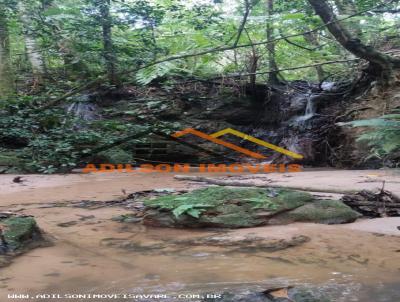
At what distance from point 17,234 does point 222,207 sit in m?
1.71

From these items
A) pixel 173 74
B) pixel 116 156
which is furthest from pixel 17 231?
pixel 173 74

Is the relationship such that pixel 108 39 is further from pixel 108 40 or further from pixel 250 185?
pixel 250 185

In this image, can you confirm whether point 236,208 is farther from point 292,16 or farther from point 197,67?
point 197,67

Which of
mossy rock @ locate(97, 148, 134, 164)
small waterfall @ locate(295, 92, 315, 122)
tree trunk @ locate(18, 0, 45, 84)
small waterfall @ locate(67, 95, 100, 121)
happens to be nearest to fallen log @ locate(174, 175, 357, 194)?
mossy rock @ locate(97, 148, 134, 164)

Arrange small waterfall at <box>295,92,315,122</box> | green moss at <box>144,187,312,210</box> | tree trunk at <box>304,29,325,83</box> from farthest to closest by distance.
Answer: tree trunk at <box>304,29,325,83</box> < small waterfall at <box>295,92,315,122</box> < green moss at <box>144,187,312,210</box>

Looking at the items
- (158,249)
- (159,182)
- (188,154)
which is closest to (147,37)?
(188,154)

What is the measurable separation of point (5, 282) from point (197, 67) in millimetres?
10109

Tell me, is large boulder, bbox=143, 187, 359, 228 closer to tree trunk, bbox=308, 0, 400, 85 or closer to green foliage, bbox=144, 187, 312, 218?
green foliage, bbox=144, 187, 312, 218

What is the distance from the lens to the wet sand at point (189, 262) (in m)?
2.18

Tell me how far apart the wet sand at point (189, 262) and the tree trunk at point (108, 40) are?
20.7 feet

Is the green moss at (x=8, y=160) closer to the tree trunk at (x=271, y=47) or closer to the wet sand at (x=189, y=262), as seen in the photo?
the wet sand at (x=189, y=262)

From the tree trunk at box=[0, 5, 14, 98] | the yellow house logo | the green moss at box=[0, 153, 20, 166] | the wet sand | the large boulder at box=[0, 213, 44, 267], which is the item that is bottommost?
the wet sand

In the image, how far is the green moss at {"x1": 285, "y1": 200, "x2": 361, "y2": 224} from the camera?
3.62 meters

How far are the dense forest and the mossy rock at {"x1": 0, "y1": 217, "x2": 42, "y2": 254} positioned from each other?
17.1 ft
